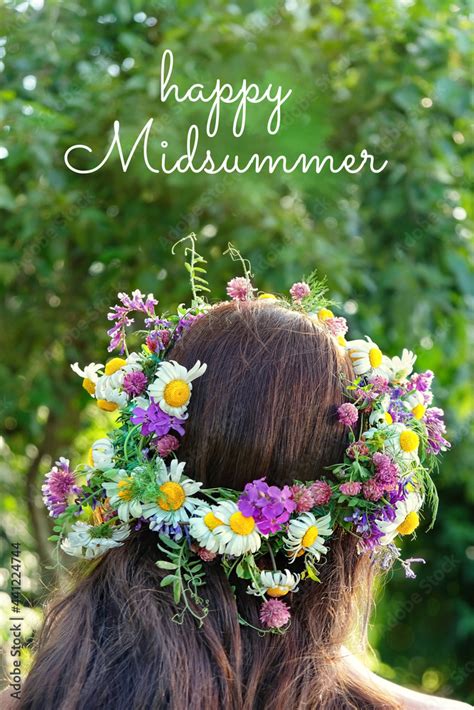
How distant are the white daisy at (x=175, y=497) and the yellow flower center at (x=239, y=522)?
2.4 inches

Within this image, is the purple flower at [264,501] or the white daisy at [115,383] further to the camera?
the white daisy at [115,383]

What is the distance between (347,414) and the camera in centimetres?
123

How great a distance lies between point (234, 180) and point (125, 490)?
1382 mm

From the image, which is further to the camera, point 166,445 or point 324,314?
point 324,314

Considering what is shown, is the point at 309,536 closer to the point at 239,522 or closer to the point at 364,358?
the point at 239,522

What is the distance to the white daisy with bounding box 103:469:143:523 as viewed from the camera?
4.09 ft

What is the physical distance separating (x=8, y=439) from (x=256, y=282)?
3.50 feet

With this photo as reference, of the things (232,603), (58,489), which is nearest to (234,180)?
(58,489)

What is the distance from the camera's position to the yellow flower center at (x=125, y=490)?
4.14 feet

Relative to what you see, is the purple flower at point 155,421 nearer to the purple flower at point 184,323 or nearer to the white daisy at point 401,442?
the purple flower at point 184,323

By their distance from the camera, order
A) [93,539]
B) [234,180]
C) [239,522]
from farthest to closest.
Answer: [234,180], [93,539], [239,522]

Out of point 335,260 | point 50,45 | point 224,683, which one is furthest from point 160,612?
point 50,45

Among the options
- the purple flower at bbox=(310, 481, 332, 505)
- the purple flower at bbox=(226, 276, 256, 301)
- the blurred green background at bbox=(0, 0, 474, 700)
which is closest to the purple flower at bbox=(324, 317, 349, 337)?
the purple flower at bbox=(226, 276, 256, 301)

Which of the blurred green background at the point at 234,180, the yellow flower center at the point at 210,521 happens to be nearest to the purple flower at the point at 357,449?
the yellow flower center at the point at 210,521
